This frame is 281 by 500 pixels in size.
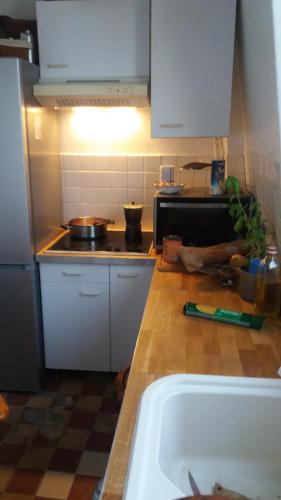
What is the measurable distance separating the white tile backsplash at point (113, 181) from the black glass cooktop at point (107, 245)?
0.21 metres

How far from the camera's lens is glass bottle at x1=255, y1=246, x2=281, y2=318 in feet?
4.42

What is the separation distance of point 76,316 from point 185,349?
1.19 metres

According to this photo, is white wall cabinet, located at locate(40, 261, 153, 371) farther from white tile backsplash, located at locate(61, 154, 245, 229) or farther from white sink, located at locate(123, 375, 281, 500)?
white sink, located at locate(123, 375, 281, 500)

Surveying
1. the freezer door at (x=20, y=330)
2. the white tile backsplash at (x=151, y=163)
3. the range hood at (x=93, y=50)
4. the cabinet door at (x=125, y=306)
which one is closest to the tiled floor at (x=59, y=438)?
the freezer door at (x=20, y=330)

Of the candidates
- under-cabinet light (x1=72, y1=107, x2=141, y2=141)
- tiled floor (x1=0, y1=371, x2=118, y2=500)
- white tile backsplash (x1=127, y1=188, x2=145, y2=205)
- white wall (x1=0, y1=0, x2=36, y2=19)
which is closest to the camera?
tiled floor (x1=0, y1=371, x2=118, y2=500)

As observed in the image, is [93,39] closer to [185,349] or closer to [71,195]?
[71,195]

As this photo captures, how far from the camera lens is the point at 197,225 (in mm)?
2016

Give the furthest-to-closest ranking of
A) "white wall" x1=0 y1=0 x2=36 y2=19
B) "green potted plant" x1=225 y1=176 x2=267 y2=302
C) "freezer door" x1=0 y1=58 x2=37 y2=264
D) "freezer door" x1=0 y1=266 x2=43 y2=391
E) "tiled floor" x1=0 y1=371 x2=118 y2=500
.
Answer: "white wall" x1=0 y1=0 x2=36 y2=19 < "freezer door" x1=0 y1=266 x2=43 y2=391 < "freezer door" x1=0 y1=58 x2=37 y2=264 < "tiled floor" x1=0 y1=371 x2=118 y2=500 < "green potted plant" x1=225 y1=176 x2=267 y2=302

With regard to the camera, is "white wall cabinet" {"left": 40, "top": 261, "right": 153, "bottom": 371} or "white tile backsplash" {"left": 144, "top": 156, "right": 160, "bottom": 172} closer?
"white wall cabinet" {"left": 40, "top": 261, "right": 153, "bottom": 371}

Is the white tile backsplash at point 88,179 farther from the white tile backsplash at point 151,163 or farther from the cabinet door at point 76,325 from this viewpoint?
the cabinet door at point 76,325

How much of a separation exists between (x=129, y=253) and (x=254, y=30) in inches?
44.7

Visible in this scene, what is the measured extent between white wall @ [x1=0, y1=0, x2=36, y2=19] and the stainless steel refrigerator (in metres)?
0.56

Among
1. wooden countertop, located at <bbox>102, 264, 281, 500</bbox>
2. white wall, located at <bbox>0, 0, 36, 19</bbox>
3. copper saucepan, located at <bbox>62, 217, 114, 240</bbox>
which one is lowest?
wooden countertop, located at <bbox>102, 264, 281, 500</bbox>

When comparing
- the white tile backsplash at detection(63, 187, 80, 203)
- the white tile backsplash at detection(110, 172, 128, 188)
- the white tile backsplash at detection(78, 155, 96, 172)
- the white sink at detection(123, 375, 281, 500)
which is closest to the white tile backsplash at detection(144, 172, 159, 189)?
the white tile backsplash at detection(110, 172, 128, 188)
